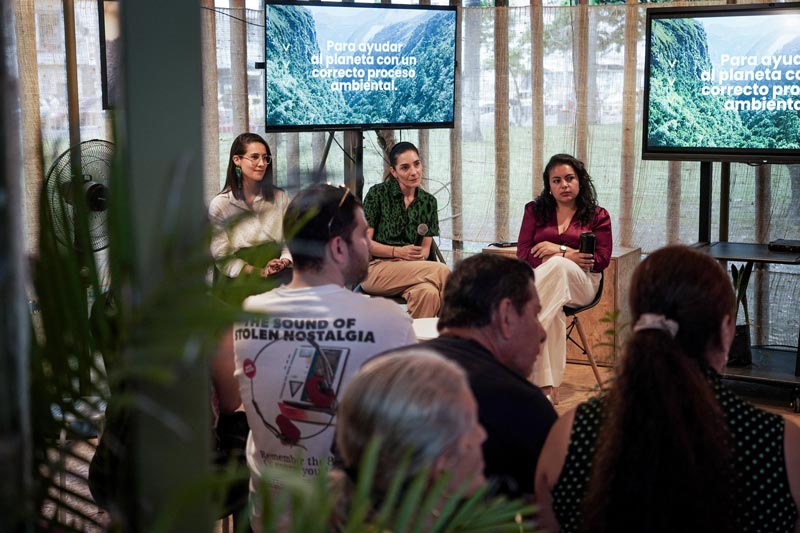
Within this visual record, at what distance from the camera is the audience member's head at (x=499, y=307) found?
2447 millimetres

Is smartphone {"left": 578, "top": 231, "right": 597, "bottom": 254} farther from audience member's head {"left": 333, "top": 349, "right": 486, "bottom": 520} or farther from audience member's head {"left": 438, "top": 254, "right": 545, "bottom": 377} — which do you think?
audience member's head {"left": 333, "top": 349, "right": 486, "bottom": 520}

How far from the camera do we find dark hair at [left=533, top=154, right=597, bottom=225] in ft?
17.6

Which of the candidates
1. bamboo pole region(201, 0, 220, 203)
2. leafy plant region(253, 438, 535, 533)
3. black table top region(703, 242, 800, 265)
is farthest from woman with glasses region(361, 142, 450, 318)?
leafy plant region(253, 438, 535, 533)

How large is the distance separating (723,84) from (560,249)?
123 cm

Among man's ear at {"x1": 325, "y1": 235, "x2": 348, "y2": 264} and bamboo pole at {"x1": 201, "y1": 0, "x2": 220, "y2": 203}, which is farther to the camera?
bamboo pole at {"x1": 201, "y1": 0, "x2": 220, "y2": 203}

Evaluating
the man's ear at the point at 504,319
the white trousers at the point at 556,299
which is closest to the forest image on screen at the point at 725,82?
the white trousers at the point at 556,299

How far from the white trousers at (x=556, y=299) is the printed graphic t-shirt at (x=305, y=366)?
2.72m

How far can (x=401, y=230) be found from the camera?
18.5 feet

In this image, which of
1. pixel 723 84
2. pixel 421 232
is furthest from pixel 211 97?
pixel 723 84

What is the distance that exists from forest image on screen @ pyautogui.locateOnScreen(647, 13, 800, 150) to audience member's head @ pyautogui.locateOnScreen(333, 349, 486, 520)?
13.9ft

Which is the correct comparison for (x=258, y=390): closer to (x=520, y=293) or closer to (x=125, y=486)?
(x=520, y=293)

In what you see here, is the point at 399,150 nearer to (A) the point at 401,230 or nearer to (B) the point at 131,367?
(A) the point at 401,230

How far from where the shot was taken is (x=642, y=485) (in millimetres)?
1732

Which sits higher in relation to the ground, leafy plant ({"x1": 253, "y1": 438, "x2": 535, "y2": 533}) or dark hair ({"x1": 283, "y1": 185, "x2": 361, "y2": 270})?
dark hair ({"x1": 283, "y1": 185, "x2": 361, "y2": 270})
